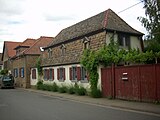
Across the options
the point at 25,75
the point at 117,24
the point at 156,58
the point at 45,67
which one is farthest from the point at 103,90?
the point at 25,75

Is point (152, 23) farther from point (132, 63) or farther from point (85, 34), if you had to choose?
point (85, 34)

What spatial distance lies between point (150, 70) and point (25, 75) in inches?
1168

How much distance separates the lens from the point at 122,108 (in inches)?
669

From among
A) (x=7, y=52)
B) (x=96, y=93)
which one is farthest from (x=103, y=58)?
Result: (x=7, y=52)

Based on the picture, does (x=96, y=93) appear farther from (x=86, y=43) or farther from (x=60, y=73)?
(x=60, y=73)

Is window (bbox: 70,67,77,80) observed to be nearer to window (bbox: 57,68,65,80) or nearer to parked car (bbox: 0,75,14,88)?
window (bbox: 57,68,65,80)

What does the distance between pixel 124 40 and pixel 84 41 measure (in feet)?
12.1

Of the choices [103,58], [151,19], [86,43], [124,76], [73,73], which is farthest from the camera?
[73,73]

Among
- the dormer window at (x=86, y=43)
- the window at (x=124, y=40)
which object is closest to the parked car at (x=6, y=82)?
the dormer window at (x=86, y=43)

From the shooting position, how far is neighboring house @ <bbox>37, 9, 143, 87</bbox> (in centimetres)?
2722

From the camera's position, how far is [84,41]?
29.3m

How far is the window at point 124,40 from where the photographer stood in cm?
2800

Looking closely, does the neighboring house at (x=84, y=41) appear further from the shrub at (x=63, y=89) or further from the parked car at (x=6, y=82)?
the parked car at (x=6, y=82)

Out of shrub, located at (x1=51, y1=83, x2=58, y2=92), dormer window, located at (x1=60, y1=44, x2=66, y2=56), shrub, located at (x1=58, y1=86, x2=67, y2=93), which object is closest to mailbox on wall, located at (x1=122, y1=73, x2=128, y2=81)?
shrub, located at (x1=58, y1=86, x2=67, y2=93)
